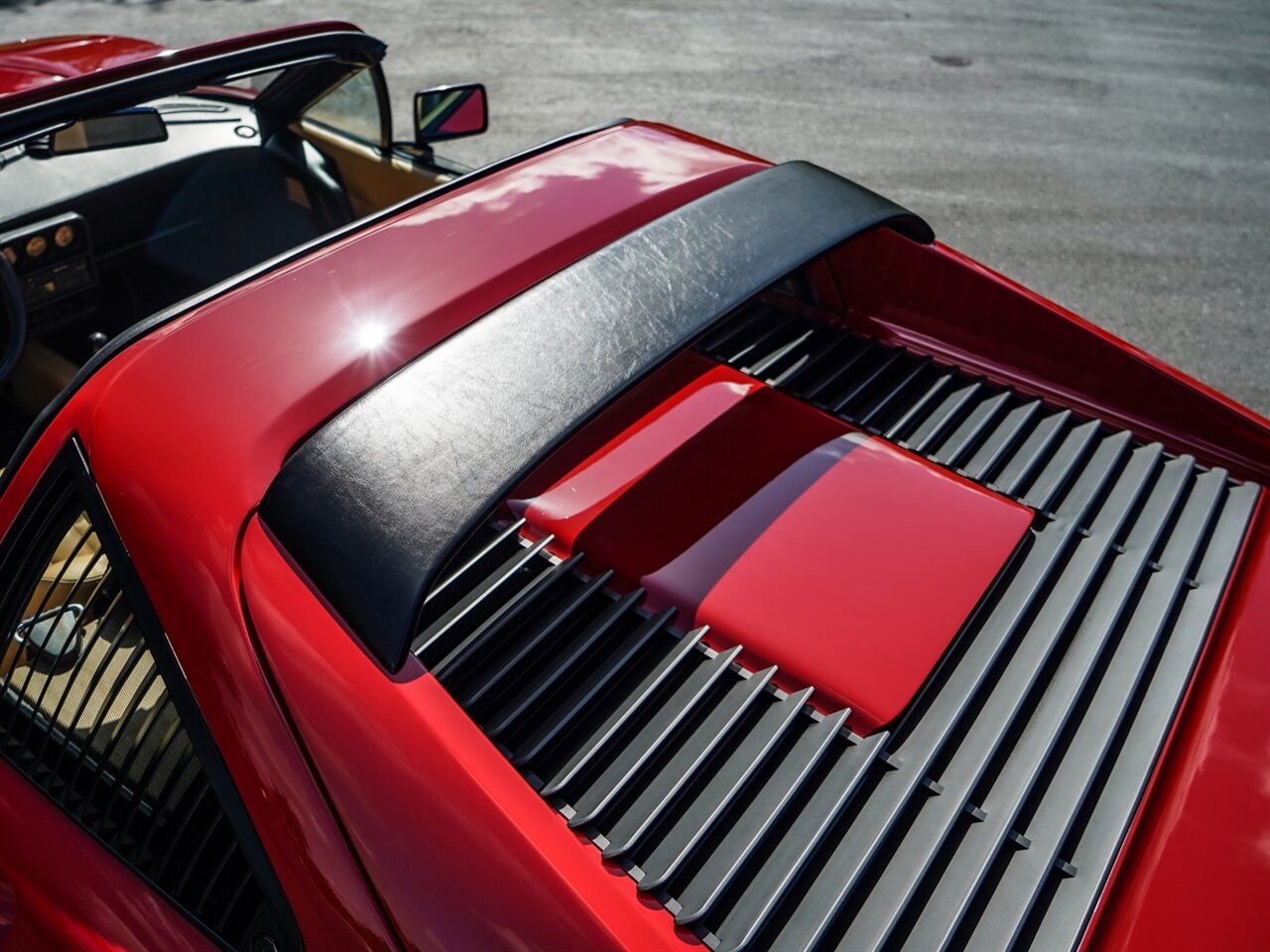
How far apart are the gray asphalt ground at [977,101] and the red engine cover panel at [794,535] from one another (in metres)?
3.64

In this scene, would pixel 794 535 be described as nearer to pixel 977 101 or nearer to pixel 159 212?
pixel 159 212

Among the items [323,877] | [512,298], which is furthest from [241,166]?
[323,877]

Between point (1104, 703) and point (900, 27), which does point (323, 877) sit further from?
point (900, 27)

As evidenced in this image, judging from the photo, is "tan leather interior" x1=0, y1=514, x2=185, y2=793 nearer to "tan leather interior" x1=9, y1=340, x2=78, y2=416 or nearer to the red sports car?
the red sports car

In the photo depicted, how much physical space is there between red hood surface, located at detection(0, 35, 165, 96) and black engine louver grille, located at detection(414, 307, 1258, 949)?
2.35 meters

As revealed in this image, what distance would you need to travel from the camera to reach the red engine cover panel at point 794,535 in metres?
1.55

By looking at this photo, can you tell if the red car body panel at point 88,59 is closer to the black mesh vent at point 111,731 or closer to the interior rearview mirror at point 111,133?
the interior rearview mirror at point 111,133

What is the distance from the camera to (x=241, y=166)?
343 cm

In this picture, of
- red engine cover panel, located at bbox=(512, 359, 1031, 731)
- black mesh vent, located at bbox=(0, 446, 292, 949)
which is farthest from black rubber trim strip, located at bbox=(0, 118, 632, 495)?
red engine cover panel, located at bbox=(512, 359, 1031, 731)

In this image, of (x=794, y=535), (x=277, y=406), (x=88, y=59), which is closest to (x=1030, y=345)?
(x=794, y=535)

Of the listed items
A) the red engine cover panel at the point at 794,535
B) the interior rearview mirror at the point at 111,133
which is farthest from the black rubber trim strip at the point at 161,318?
the interior rearview mirror at the point at 111,133

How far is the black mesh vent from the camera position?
146 centimetres

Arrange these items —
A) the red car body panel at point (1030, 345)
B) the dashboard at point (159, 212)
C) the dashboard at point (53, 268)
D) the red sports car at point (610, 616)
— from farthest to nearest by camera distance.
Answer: the dashboard at point (159, 212), the dashboard at point (53, 268), the red car body panel at point (1030, 345), the red sports car at point (610, 616)

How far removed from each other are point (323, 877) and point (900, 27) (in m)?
9.26
